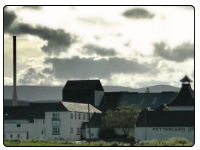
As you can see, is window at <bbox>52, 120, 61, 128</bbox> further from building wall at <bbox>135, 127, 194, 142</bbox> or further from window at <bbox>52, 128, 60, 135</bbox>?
building wall at <bbox>135, 127, 194, 142</bbox>

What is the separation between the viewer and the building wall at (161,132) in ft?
268

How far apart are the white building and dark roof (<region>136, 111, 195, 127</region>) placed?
43.7 feet

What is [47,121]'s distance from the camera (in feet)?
328

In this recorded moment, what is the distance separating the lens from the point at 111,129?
93938mm

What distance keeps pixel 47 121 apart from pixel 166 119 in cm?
2107

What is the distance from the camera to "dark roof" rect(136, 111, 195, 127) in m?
84.6

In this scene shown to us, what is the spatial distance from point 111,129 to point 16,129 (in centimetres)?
1760

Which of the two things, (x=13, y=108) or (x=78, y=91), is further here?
(x=78, y=91)

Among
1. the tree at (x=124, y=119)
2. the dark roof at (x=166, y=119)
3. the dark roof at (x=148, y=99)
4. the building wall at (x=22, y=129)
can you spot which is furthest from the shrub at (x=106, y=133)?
the dark roof at (x=148, y=99)

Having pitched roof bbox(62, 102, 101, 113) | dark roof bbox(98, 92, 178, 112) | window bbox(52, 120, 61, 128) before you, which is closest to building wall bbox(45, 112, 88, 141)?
window bbox(52, 120, 61, 128)

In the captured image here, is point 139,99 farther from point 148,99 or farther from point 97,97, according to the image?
point 97,97

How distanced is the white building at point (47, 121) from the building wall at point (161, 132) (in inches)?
575

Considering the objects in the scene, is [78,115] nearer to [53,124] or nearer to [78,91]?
[53,124]
